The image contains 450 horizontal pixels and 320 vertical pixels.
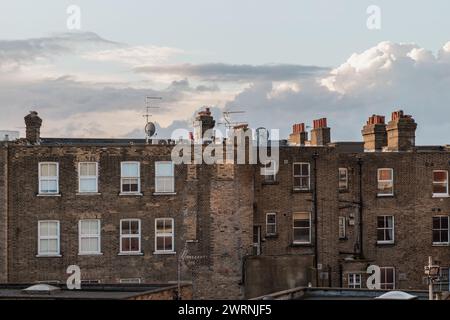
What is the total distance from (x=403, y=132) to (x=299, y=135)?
6.95m

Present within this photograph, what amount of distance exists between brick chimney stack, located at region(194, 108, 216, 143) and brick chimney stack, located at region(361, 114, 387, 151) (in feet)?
34.0

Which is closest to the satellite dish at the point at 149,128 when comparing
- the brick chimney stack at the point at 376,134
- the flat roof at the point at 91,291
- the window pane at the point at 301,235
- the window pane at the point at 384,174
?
the window pane at the point at 301,235

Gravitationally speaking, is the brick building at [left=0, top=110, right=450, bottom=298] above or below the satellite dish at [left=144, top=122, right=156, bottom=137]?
below

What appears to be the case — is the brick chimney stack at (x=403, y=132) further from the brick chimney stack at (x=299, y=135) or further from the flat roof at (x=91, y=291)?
the flat roof at (x=91, y=291)

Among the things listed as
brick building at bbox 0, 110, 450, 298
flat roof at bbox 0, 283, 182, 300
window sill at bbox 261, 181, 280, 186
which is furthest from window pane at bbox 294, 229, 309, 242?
flat roof at bbox 0, 283, 182, 300

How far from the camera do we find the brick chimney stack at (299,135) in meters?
56.8

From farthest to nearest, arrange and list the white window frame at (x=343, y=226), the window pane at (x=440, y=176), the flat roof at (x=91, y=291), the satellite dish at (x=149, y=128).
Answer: the satellite dish at (x=149, y=128) → the window pane at (x=440, y=176) → the white window frame at (x=343, y=226) → the flat roof at (x=91, y=291)

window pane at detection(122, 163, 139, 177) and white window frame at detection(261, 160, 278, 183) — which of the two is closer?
window pane at detection(122, 163, 139, 177)

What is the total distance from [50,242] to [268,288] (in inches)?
425

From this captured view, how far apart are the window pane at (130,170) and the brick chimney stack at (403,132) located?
1448cm

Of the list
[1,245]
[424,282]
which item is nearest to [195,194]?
[1,245]

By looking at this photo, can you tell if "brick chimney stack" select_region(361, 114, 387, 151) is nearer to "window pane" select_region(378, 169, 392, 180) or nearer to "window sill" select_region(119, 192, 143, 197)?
"window pane" select_region(378, 169, 392, 180)

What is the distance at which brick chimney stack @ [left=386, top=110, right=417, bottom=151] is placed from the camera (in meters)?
52.3
